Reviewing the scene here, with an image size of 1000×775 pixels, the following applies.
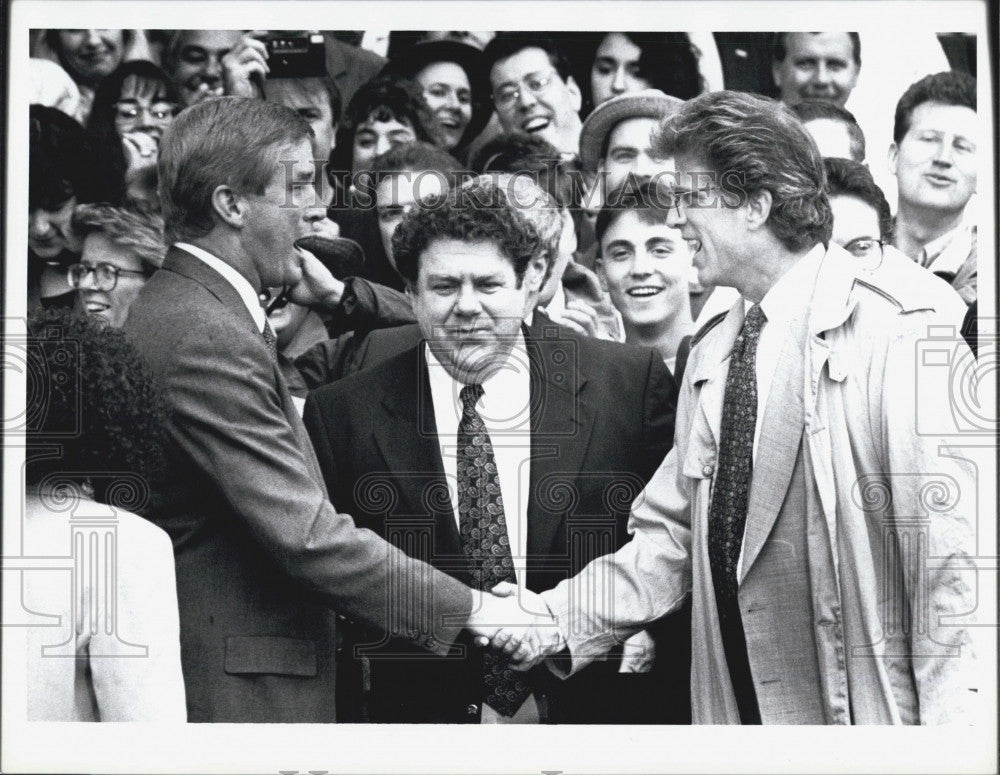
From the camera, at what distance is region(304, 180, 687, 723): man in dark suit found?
564 centimetres

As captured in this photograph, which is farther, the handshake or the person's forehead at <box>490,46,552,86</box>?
the person's forehead at <box>490,46,552,86</box>

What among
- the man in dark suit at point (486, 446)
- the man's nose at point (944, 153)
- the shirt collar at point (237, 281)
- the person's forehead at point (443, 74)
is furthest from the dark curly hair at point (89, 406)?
the man's nose at point (944, 153)

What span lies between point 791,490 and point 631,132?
5.27 ft

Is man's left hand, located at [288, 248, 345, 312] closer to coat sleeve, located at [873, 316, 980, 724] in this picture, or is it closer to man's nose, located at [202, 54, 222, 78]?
man's nose, located at [202, 54, 222, 78]

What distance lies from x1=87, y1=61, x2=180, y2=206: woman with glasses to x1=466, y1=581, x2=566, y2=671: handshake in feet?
7.02

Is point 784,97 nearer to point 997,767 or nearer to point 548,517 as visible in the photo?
point 548,517

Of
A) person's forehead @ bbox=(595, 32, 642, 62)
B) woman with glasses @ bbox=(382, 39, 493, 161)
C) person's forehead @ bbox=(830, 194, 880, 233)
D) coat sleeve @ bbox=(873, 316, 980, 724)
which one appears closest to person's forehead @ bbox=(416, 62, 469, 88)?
woman with glasses @ bbox=(382, 39, 493, 161)

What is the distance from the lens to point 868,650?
552 cm

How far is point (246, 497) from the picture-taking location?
5426 millimetres

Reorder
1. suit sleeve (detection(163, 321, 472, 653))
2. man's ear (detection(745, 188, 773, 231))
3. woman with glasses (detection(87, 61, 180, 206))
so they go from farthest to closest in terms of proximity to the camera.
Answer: woman with glasses (detection(87, 61, 180, 206)) < man's ear (detection(745, 188, 773, 231)) < suit sleeve (detection(163, 321, 472, 653))

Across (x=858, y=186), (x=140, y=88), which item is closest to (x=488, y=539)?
(x=858, y=186)

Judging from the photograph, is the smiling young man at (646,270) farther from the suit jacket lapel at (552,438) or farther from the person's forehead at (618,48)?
the person's forehead at (618,48)

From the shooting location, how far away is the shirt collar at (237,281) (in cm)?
562

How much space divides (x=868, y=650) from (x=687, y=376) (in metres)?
1.30
